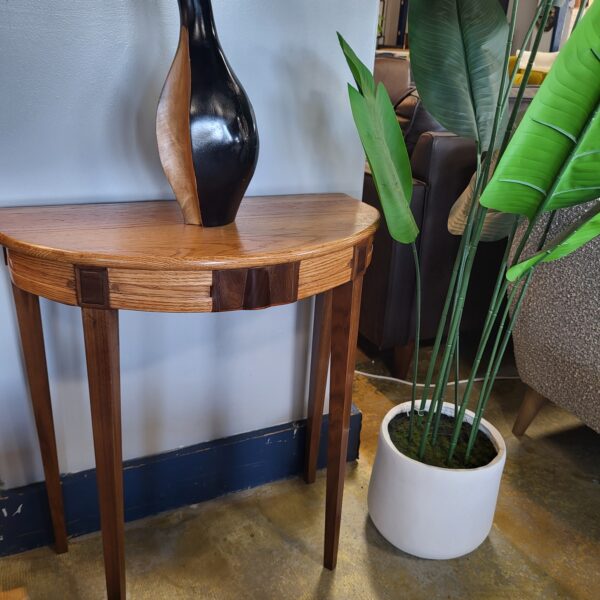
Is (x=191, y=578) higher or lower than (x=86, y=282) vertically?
lower

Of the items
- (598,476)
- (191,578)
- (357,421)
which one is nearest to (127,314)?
(191,578)

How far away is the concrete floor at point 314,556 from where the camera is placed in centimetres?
103

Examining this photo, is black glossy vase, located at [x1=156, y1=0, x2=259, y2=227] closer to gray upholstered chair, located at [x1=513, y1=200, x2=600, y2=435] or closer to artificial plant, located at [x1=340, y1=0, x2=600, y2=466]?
artificial plant, located at [x1=340, y1=0, x2=600, y2=466]

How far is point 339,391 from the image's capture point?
967mm

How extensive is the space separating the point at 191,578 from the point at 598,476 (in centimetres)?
97

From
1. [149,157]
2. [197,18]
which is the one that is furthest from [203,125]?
[149,157]

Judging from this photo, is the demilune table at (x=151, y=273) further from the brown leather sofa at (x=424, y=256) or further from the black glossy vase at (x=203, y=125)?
the brown leather sofa at (x=424, y=256)

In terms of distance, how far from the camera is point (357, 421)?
52.4 inches

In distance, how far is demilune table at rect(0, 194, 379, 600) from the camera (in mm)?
702

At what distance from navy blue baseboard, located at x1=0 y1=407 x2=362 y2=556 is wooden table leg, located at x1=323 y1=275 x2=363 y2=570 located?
25 cm

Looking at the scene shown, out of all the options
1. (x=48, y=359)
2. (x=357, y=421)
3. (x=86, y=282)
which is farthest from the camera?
(x=357, y=421)

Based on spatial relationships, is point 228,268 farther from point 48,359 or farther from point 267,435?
point 267,435

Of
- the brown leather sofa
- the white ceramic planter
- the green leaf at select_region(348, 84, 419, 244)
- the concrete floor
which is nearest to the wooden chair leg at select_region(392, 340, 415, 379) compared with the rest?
the brown leather sofa

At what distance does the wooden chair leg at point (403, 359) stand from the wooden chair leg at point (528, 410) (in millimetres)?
349
